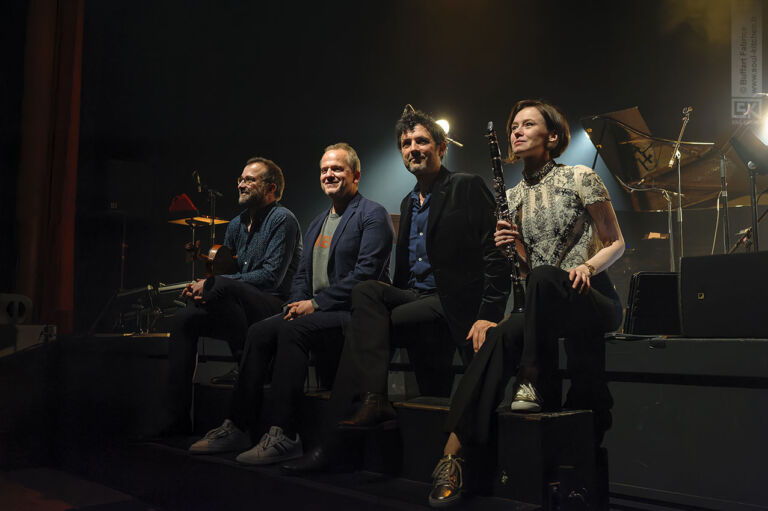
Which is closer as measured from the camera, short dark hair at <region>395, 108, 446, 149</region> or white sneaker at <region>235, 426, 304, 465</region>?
white sneaker at <region>235, 426, 304, 465</region>

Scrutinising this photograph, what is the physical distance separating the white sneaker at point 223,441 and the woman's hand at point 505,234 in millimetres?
1251

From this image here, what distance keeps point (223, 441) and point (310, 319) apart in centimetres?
57

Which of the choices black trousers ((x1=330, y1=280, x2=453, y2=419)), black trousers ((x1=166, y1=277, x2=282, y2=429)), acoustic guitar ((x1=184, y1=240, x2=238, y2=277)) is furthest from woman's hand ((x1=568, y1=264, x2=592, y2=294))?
acoustic guitar ((x1=184, y1=240, x2=238, y2=277))

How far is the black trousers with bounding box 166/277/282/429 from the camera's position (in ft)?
8.37

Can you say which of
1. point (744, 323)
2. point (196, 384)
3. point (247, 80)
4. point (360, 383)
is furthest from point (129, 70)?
point (744, 323)

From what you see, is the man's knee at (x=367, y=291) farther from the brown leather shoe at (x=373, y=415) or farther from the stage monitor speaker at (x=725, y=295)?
the stage monitor speaker at (x=725, y=295)

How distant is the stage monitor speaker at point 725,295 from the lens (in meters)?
1.64

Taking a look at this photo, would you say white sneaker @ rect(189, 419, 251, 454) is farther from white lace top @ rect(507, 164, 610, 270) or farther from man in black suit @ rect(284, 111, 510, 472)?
white lace top @ rect(507, 164, 610, 270)

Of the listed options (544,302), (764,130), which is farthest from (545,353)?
(764,130)

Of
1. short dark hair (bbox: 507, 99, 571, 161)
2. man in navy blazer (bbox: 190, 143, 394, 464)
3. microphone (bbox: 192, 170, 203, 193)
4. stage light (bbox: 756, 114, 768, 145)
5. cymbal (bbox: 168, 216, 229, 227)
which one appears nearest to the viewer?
short dark hair (bbox: 507, 99, 571, 161)

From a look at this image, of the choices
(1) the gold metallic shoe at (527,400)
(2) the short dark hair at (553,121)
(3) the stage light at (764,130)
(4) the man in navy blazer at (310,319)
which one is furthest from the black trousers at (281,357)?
(3) the stage light at (764,130)

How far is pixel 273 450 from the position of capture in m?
2.09

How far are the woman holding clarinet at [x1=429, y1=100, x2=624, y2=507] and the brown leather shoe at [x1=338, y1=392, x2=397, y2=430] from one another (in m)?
0.28

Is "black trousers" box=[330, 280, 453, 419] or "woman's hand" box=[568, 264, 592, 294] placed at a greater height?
"woman's hand" box=[568, 264, 592, 294]
